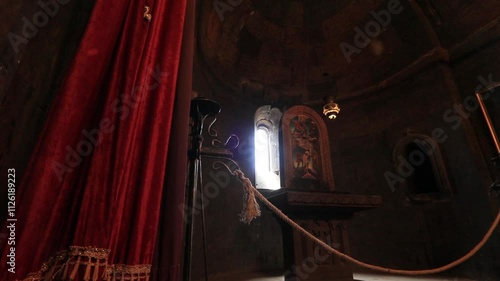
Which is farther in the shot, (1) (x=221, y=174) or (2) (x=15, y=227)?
(1) (x=221, y=174)

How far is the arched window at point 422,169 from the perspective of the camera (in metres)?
5.37

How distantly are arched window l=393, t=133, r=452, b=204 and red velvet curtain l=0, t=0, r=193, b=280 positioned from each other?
6.07 metres

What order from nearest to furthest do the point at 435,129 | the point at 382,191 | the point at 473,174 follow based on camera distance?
the point at 473,174
the point at 435,129
the point at 382,191

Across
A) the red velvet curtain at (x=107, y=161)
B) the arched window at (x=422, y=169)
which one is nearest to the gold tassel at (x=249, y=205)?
the red velvet curtain at (x=107, y=161)

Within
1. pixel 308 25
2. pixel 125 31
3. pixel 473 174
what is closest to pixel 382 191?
pixel 473 174

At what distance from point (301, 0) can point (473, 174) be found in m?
6.30

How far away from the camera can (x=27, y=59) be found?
4.25ft

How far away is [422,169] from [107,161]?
22.4 feet

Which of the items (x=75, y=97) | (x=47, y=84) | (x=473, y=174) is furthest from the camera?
(x=473, y=174)

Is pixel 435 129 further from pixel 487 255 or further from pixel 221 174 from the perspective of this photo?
pixel 221 174

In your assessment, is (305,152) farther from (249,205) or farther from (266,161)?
(266,161)

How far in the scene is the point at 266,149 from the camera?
7156 millimetres

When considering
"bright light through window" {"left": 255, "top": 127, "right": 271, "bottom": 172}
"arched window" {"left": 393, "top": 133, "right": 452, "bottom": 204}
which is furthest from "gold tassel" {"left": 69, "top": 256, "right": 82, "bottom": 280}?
"arched window" {"left": 393, "top": 133, "right": 452, "bottom": 204}

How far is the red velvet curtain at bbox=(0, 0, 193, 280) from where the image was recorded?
1.03 metres
